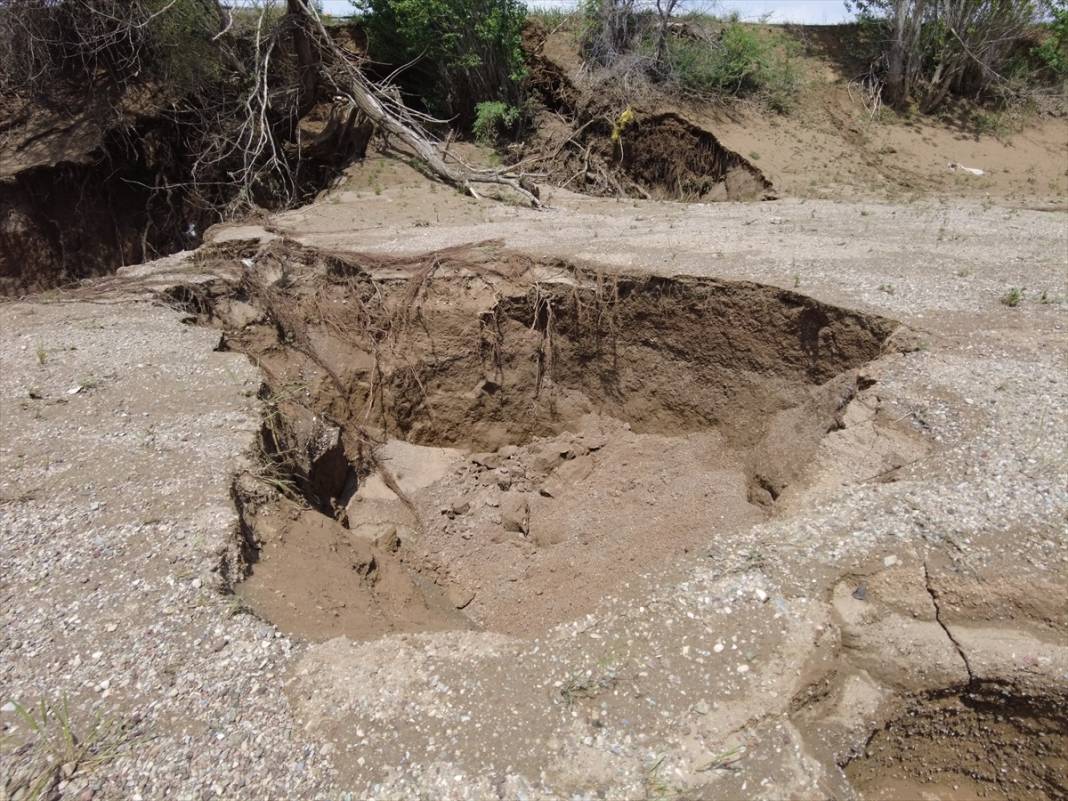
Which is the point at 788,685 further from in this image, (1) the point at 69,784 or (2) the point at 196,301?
(2) the point at 196,301

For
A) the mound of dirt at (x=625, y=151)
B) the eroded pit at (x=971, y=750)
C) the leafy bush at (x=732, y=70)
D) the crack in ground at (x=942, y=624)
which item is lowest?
the eroded pit at (x=971, y=750)

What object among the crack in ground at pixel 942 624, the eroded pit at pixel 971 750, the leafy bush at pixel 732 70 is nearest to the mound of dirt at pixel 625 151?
the leafy bush at pixel 732 70

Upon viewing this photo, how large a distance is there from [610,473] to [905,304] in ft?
9.20

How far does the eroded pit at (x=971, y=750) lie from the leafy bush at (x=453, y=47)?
35.6ft

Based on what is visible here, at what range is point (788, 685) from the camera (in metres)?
2.56

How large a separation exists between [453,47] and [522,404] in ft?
24.5

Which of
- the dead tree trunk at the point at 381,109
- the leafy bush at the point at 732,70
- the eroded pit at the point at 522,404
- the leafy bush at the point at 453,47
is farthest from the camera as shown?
the leafy bush at the point at 732,70

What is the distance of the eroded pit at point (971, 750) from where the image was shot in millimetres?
2600

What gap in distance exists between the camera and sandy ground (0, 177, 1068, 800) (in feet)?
7.54

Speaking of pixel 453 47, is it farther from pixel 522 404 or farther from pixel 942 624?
pixel 942 624

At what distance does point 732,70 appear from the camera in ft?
40.6

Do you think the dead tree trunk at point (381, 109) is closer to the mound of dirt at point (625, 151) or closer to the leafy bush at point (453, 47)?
the leafy bush at point (453, 47)

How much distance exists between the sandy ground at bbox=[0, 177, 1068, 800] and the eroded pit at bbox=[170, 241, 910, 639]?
75 cm

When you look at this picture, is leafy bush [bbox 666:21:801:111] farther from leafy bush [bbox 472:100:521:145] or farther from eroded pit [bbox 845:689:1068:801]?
eroded pit [bbox 845:689:1068:801]
